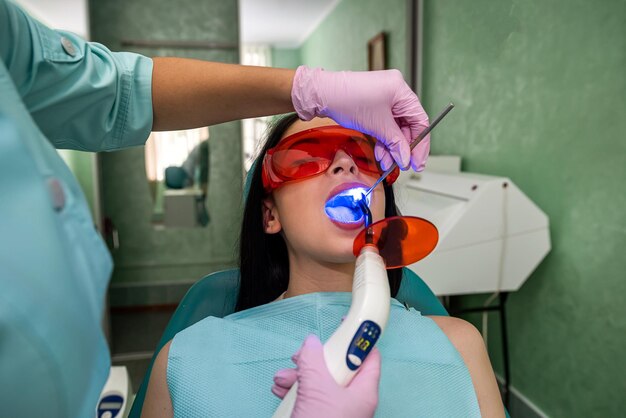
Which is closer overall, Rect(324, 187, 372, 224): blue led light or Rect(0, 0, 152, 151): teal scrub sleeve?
Rect(0, 0, 152, 151): teal scrub sleeve

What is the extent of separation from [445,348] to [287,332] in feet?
1.07

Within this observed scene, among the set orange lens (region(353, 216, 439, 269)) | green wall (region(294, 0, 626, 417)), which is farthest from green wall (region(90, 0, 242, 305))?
orange lens (region(353, 216, 439, 269))

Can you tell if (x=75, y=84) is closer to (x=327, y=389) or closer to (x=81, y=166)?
(x=327, y=389)

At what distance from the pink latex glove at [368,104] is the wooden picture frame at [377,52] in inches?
88.1

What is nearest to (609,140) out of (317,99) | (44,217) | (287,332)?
(317,99)

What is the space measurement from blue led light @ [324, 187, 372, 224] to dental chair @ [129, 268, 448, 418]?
366 mm

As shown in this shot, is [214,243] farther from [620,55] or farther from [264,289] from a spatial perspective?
[620,55]

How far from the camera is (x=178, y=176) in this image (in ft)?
10.4

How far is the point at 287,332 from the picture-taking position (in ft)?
3.16

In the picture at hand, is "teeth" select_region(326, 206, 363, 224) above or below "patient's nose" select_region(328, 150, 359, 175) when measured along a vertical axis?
below

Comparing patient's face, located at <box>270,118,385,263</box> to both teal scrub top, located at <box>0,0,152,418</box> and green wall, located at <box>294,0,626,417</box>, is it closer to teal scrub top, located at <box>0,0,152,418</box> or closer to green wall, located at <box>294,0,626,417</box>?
teal scrub top, located at <box>0,0,152,418</box>

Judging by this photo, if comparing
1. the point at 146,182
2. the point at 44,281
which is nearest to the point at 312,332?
the point at 44,281

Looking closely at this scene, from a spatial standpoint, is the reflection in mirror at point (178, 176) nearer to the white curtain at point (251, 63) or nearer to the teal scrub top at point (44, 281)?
the white curtain at point (251, 63)

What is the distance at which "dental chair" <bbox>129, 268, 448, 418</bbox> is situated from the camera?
46.6 inches
